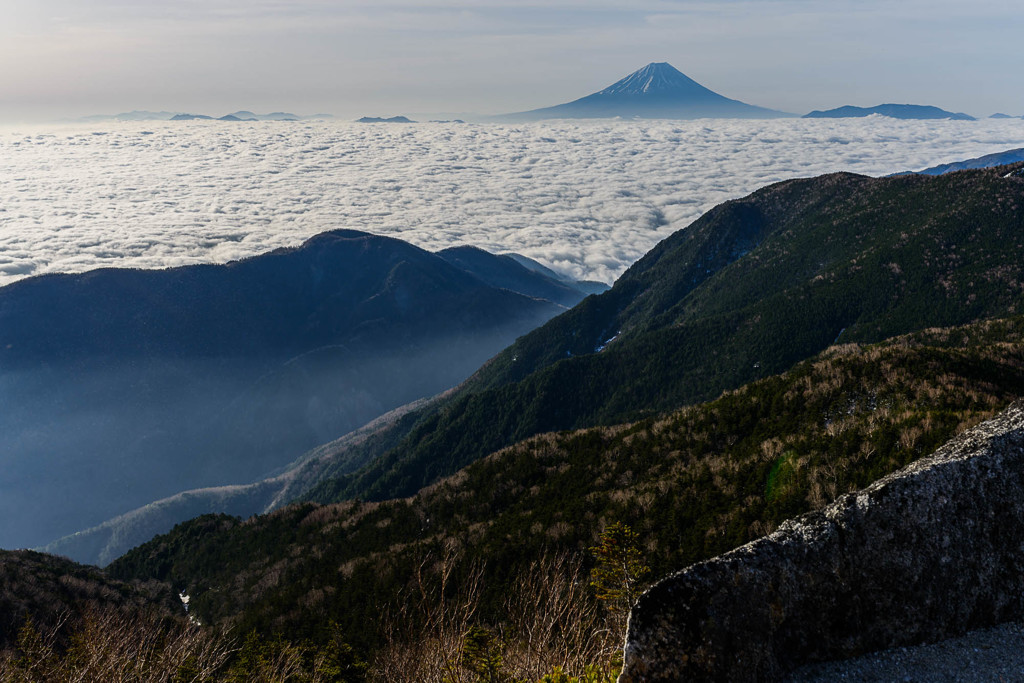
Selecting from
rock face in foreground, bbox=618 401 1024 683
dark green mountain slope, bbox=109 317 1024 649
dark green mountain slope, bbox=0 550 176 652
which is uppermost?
rock face in foreground, bbox=618 401 1024 683

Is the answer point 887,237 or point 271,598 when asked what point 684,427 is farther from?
point 887,237

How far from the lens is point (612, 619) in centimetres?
1544

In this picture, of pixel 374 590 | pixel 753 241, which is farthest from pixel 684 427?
pixel 753 241

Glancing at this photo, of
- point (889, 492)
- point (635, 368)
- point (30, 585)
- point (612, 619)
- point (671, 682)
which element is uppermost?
point (889, 492)

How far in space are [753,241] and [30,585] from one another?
16576cm

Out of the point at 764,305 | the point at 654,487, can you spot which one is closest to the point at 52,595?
the point at 654,487

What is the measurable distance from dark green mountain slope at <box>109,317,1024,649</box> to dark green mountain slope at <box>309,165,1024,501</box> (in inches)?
1484

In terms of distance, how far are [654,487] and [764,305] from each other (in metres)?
87.2

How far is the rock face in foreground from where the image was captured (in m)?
7.41

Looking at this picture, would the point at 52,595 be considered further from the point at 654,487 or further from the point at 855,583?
the point at 855,583

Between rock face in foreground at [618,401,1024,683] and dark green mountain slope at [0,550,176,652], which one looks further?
dark green mountain slope at [0,550,176,652]

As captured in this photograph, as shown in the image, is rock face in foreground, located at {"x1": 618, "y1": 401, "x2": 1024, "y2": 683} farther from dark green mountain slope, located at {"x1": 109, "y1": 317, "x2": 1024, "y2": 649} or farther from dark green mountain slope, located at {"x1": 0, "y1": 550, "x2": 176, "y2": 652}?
dark green mountain slope, located at {"x1": 0, "y1": 550, "x2": 176, "y2": 652}

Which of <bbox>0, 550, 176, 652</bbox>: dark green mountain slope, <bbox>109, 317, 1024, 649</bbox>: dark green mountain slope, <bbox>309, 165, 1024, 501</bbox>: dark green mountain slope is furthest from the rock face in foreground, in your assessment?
<bbox>309, 165, 1024, 501</bbox>: dark green mountain slope

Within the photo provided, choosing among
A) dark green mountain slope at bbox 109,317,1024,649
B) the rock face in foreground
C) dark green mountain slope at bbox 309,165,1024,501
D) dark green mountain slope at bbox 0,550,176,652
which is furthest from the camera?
dark green mountain slope at bbox 309,165,1024,501
